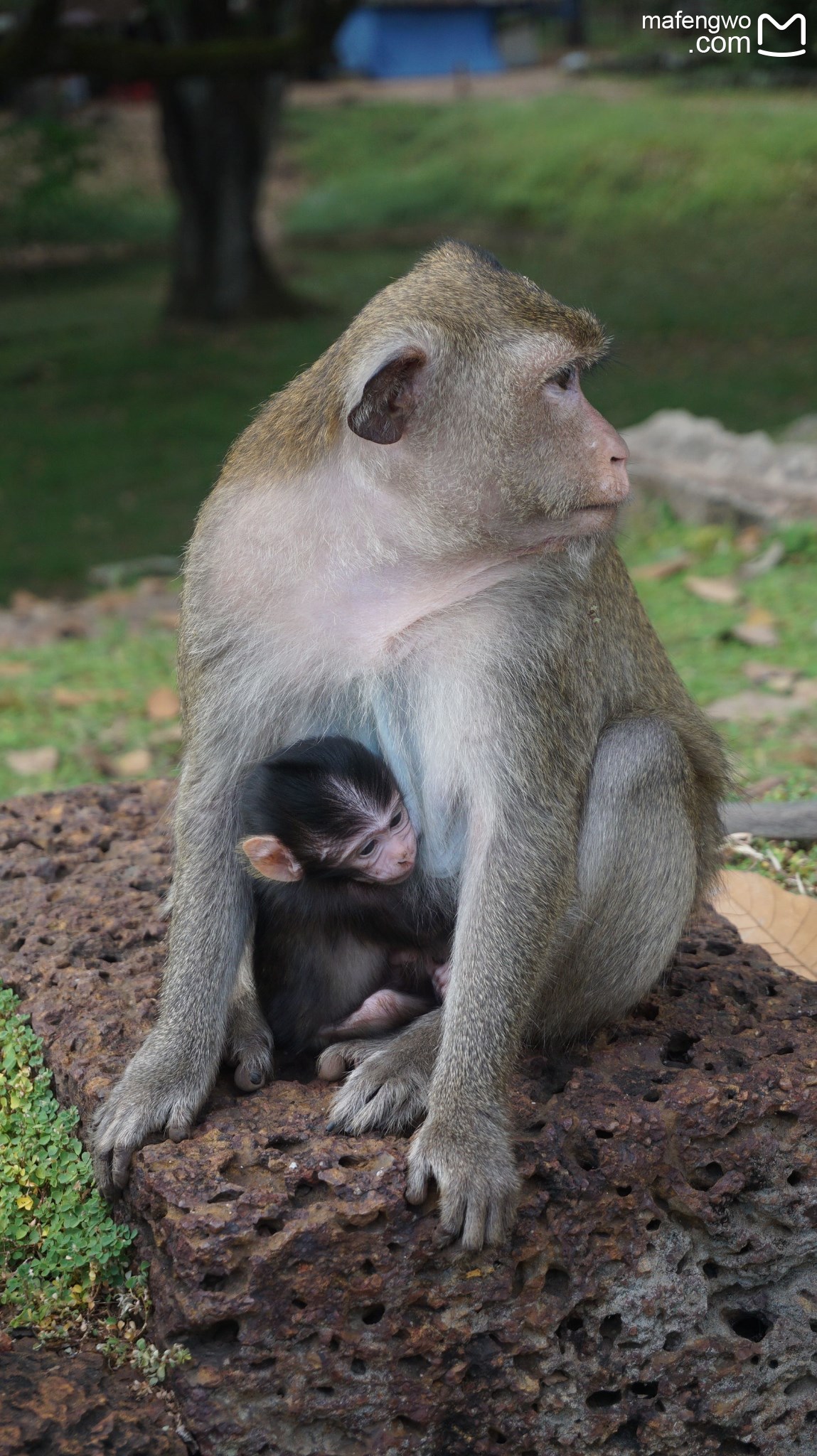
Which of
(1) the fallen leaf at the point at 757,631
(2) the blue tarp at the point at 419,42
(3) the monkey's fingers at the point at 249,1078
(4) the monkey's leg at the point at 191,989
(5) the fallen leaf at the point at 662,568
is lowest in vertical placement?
(5) the fallen leaf at the point at 662,568

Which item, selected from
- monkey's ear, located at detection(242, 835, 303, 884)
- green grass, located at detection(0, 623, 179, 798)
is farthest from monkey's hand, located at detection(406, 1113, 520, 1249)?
green grass, located at detection(0, 623, 179, 798)

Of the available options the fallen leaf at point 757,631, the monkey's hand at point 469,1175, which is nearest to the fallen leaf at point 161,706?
the fallen leaf at point 757,631

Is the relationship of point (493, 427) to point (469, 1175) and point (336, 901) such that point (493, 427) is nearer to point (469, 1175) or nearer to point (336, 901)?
point (336, 901)

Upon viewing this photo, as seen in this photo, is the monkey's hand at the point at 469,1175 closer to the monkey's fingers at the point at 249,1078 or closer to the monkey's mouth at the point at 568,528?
the monkey's fingers at the point at 249,1078

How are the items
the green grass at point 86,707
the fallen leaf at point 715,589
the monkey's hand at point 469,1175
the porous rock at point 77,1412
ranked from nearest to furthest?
the porous rock at point 77,1412 → the monkey's hand at point 469,1175 → the green grass at point 86,707 → the fallen leaf at point 715,589

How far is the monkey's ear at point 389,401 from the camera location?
2.68m

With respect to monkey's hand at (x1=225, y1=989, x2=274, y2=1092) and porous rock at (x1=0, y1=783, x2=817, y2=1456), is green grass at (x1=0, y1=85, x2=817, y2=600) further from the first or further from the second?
porous rock at (x1=0, y1=783, x2=817, y2=1456)

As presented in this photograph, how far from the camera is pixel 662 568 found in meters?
7.40

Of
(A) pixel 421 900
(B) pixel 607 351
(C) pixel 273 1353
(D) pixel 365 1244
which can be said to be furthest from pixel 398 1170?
(B) pixel 607 351

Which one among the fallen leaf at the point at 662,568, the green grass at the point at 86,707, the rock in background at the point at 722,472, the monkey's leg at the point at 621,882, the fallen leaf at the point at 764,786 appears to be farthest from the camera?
the rock in background at the point at 722,472

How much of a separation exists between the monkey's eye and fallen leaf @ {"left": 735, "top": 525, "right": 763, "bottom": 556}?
4.93 meters

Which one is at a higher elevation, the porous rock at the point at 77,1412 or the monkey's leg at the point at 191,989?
the monkey's leg at the point at 191,989

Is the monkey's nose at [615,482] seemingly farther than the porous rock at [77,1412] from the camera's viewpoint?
Yes

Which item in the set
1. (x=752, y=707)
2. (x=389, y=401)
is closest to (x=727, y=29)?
(x=752, y=707)
